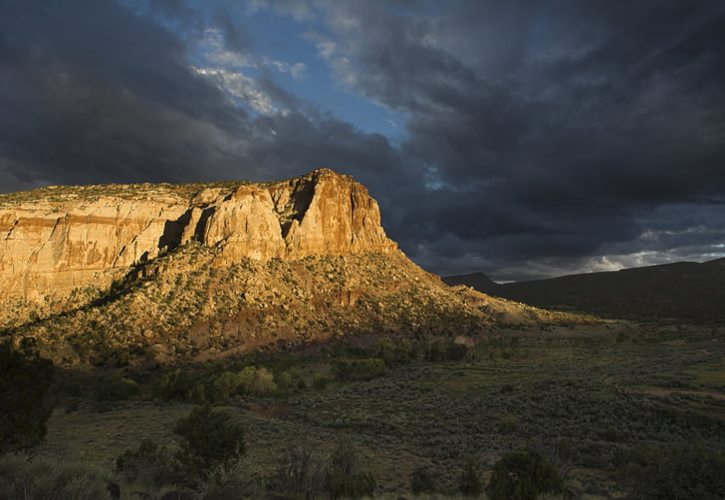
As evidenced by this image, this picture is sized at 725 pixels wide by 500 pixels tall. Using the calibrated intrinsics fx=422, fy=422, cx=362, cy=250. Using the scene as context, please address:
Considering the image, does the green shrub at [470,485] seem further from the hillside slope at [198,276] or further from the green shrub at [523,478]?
the hillside slope at [198,276]

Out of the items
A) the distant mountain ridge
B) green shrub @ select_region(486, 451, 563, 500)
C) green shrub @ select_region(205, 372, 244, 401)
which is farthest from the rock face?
the distant mountain ridge

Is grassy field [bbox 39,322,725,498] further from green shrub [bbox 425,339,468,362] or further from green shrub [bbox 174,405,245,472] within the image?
green shrub [bbox 425,339,468,362]

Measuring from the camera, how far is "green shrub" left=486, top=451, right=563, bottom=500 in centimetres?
1309

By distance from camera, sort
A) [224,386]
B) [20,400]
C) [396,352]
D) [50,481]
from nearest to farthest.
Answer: [50,481] < [20,400] < [224,386] < [396,352]

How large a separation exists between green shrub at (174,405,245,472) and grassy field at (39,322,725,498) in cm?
183

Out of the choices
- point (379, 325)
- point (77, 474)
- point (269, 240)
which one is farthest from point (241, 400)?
point (269, 240)

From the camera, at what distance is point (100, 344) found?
152 ft

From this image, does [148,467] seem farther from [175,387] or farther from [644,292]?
[644,292]

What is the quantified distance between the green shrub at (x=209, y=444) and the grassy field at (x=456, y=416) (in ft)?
6.02

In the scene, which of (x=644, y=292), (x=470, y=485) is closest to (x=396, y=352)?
(x=470, y=485)

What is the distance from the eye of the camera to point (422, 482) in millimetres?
16469

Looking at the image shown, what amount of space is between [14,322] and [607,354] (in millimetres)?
76262

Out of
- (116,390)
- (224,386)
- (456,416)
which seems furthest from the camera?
(224,386)

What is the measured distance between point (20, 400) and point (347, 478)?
13.7 meters
